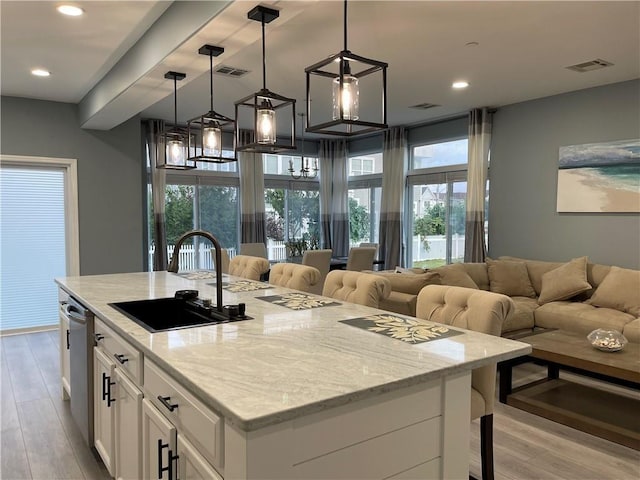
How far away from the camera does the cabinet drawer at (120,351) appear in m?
1.88

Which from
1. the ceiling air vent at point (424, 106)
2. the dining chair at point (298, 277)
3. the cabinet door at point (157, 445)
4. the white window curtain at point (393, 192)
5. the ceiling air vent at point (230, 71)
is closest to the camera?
the cabinet door at point (157, 445)

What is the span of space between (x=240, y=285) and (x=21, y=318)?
4.14 m

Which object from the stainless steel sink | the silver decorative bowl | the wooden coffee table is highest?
the stainless steel sink

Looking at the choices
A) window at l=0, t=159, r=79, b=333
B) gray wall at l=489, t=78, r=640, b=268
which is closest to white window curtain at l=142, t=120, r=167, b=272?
window at l=0, t=159, r=79, b=333

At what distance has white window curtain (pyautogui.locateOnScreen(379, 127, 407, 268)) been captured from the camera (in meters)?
7.70

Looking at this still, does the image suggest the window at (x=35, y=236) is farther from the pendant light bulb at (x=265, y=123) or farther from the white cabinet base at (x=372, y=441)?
the white cabinet base at (x=372, y=441)

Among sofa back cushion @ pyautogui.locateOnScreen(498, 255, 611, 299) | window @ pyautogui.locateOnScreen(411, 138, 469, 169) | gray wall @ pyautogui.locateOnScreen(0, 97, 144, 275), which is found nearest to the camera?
sofa back cushion @ pyautogui.locateOnScreen(498, 255, 611, 299)

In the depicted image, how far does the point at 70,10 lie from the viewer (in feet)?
10.3

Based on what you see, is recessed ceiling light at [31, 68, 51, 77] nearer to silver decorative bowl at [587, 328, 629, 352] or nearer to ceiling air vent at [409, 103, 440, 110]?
ceiling air vent at [409, 103, 440, 110]

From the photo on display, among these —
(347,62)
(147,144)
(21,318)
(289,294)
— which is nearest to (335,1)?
(347,62)

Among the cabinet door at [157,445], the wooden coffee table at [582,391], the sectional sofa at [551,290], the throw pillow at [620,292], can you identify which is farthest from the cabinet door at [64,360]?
the throw pillow at [620,292]

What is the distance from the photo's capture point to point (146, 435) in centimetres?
180

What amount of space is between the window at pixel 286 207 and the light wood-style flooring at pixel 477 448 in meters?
5.24

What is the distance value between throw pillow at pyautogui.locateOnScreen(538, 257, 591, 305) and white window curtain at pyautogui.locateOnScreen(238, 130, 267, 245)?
4.58m
